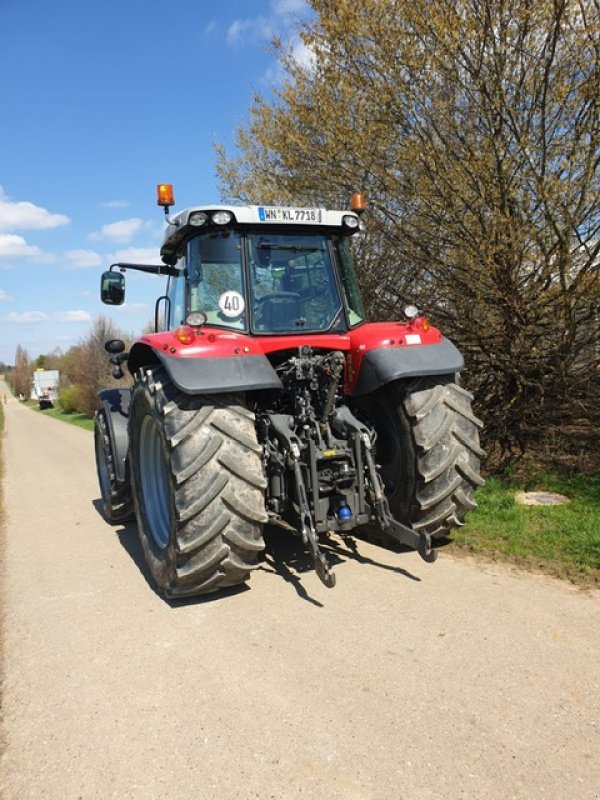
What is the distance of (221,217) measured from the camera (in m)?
4.12

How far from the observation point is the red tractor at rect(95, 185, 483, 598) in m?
3.55

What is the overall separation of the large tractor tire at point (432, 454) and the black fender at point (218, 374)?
102cm

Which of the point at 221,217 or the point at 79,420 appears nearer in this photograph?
the point at 221,217

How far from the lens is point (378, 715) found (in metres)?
2.52

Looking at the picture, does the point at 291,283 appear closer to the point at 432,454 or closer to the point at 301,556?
the point at 432,454

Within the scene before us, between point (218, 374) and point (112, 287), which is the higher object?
point (112, 287)

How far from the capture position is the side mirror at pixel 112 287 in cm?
533

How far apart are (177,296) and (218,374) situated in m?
1.48

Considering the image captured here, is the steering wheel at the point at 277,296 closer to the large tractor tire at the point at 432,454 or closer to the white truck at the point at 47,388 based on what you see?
the large tractor tire at the point at 432,454

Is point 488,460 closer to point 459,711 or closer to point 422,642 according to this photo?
point 422,642

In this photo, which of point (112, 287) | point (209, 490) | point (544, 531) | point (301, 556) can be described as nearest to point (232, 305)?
point (209, 490)

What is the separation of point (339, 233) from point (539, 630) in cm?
311

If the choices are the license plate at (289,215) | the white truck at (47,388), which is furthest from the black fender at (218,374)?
the white truck at (47,388)

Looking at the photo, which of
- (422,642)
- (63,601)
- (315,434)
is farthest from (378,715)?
(63,601)
